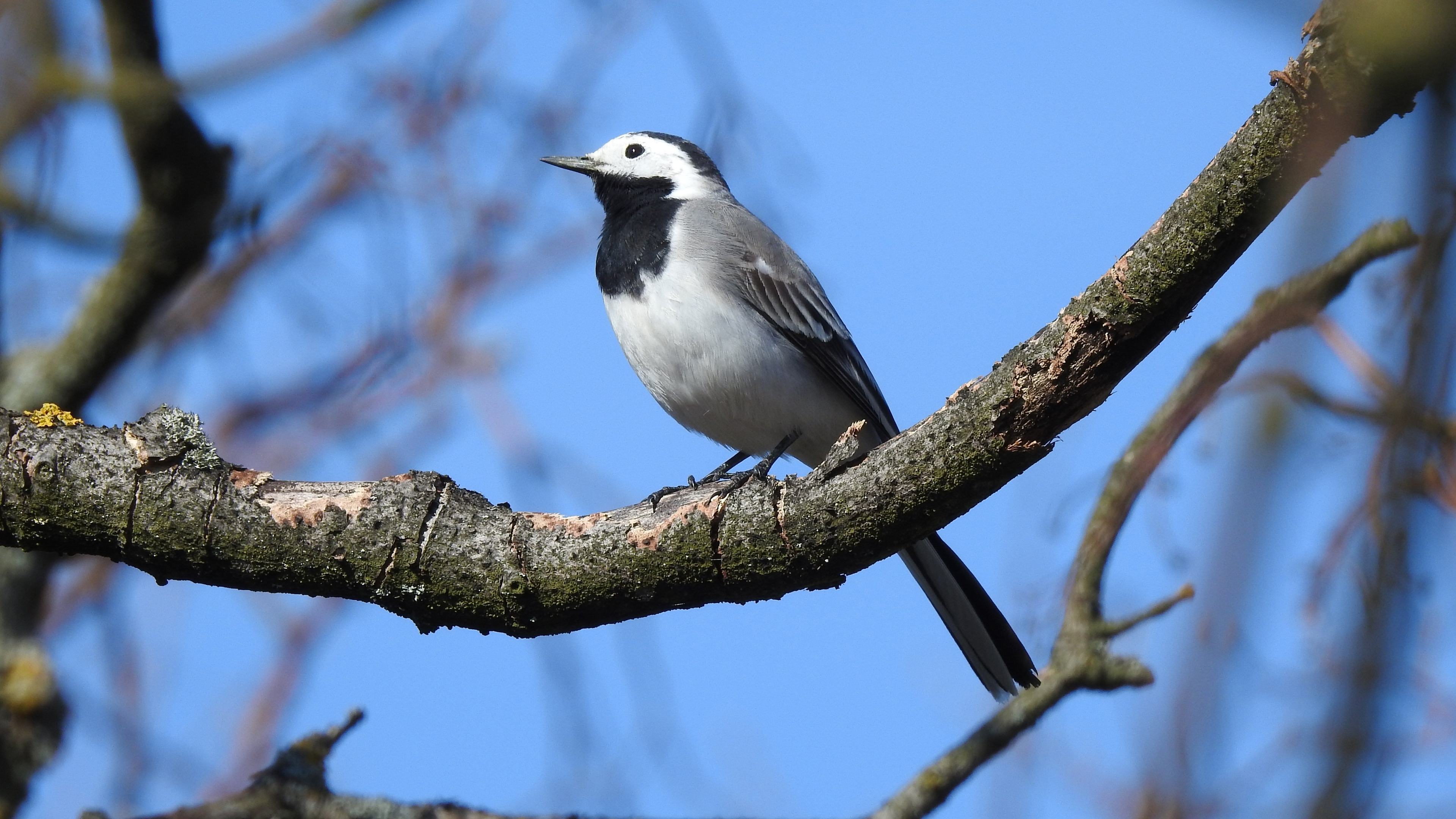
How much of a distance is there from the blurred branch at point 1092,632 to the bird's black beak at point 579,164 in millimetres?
4218

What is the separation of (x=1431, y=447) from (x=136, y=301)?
18.4 ft

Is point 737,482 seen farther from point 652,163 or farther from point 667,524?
point 652,163

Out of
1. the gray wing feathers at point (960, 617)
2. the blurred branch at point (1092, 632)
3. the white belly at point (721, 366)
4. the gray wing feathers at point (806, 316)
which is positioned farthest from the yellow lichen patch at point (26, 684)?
the gray wing feathers at point (960, 617)

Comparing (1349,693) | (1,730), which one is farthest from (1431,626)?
(1,730)

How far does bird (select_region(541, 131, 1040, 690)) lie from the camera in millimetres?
5336

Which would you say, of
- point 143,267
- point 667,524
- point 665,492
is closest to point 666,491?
point 665,492

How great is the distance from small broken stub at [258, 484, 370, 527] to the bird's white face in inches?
149

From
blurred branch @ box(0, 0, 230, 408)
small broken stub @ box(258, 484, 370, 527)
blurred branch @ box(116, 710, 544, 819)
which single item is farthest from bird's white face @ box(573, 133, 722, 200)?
blurred branch @ box(116, 710, 544, 819)

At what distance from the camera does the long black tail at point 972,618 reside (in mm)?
4918

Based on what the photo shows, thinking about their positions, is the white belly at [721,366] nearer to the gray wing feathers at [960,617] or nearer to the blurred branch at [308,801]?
the gray wing feathers at [960,617]

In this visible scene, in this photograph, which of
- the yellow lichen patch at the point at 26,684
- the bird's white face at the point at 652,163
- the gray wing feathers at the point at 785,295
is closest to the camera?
the yellow lichen patch at the point at 26,684

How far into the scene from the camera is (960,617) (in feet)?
17.1

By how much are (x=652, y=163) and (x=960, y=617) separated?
11.4ft

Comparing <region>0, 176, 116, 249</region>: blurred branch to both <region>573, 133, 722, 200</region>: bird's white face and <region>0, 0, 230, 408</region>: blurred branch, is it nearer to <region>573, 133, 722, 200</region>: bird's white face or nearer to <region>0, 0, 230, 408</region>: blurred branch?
<region>0, 0, 230, 408</region>: blurred branch
